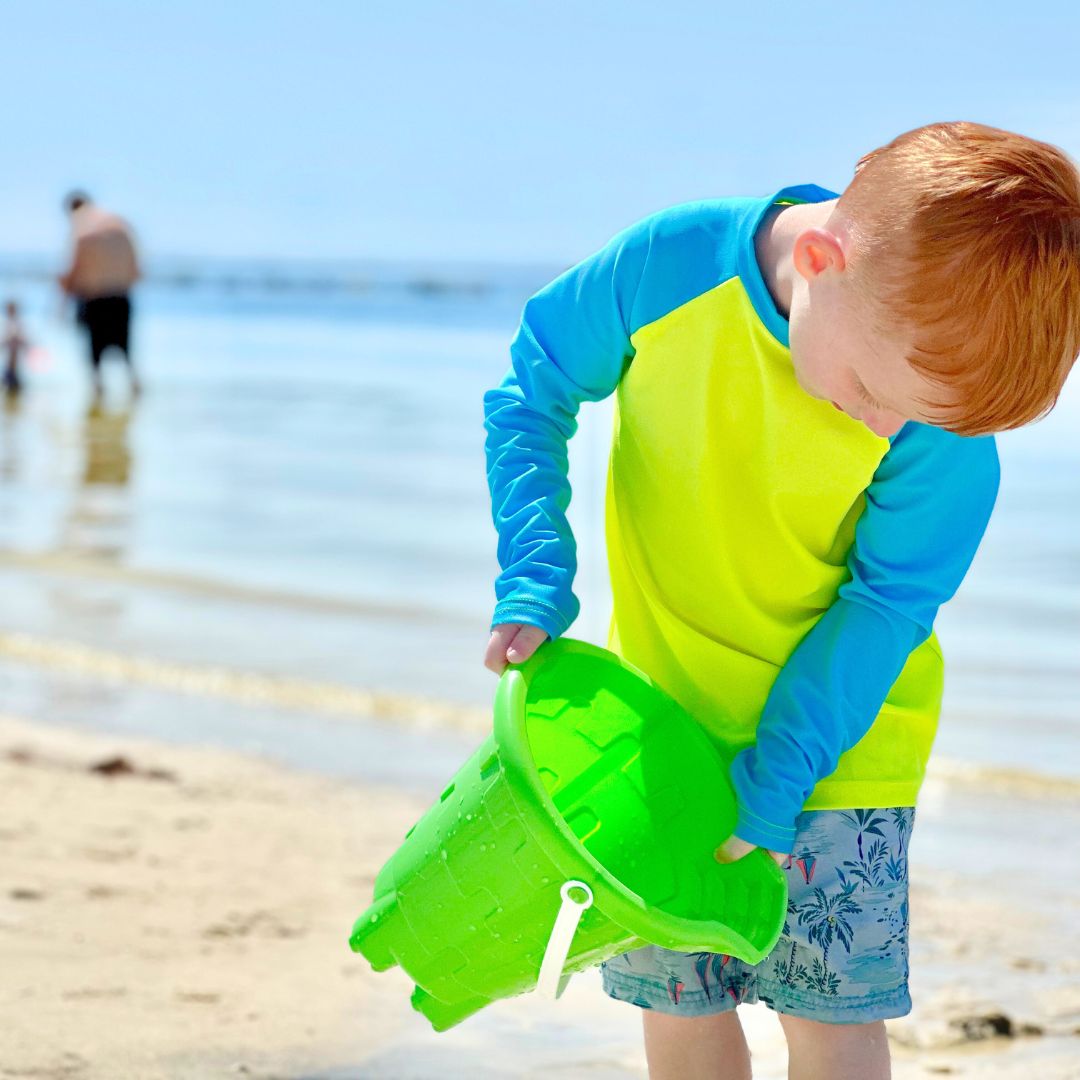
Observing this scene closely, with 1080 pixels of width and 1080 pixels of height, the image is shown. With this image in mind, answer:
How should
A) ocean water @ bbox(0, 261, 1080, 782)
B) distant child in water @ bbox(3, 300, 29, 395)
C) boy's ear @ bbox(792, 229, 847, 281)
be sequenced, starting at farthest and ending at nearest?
distant child in water @ bbox(3, 300, 29, 395), ocean water @ bbox(0, 261, 1080, 782), boy's ear @ bbox(792, 229, 847, 281)

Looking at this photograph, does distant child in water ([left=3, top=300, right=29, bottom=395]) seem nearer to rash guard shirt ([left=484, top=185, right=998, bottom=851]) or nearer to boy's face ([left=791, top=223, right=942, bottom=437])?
rash guard shirt ([left=484, top=185, right=998, bottom=851])

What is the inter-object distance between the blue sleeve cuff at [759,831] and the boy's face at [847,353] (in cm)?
43

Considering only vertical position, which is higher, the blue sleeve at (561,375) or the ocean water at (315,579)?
the blue sleeve at (561,375)

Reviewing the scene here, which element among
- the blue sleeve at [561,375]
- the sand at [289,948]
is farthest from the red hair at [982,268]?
the sand at [289,948]

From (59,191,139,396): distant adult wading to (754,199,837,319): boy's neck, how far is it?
12.2 metres

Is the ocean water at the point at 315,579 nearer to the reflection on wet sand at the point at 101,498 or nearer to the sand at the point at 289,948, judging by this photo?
the reflection on wet sand at the point at 101,498

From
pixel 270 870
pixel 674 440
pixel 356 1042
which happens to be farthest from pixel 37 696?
pixel 674 440

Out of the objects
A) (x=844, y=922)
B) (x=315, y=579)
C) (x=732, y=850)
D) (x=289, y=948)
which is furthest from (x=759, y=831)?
(x=315, y=579)

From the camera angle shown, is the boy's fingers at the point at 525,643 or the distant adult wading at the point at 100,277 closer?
the boy's fingers at the point at 525,643

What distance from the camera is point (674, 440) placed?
1.83m

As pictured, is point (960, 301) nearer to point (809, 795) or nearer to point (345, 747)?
point (809, 795)

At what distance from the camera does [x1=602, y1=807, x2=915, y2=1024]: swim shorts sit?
1838 mm

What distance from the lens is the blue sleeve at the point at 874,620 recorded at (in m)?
1.74

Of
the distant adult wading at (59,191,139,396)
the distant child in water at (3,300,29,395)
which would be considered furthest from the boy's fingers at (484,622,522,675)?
the distant child in water at (3,300,29,395)
